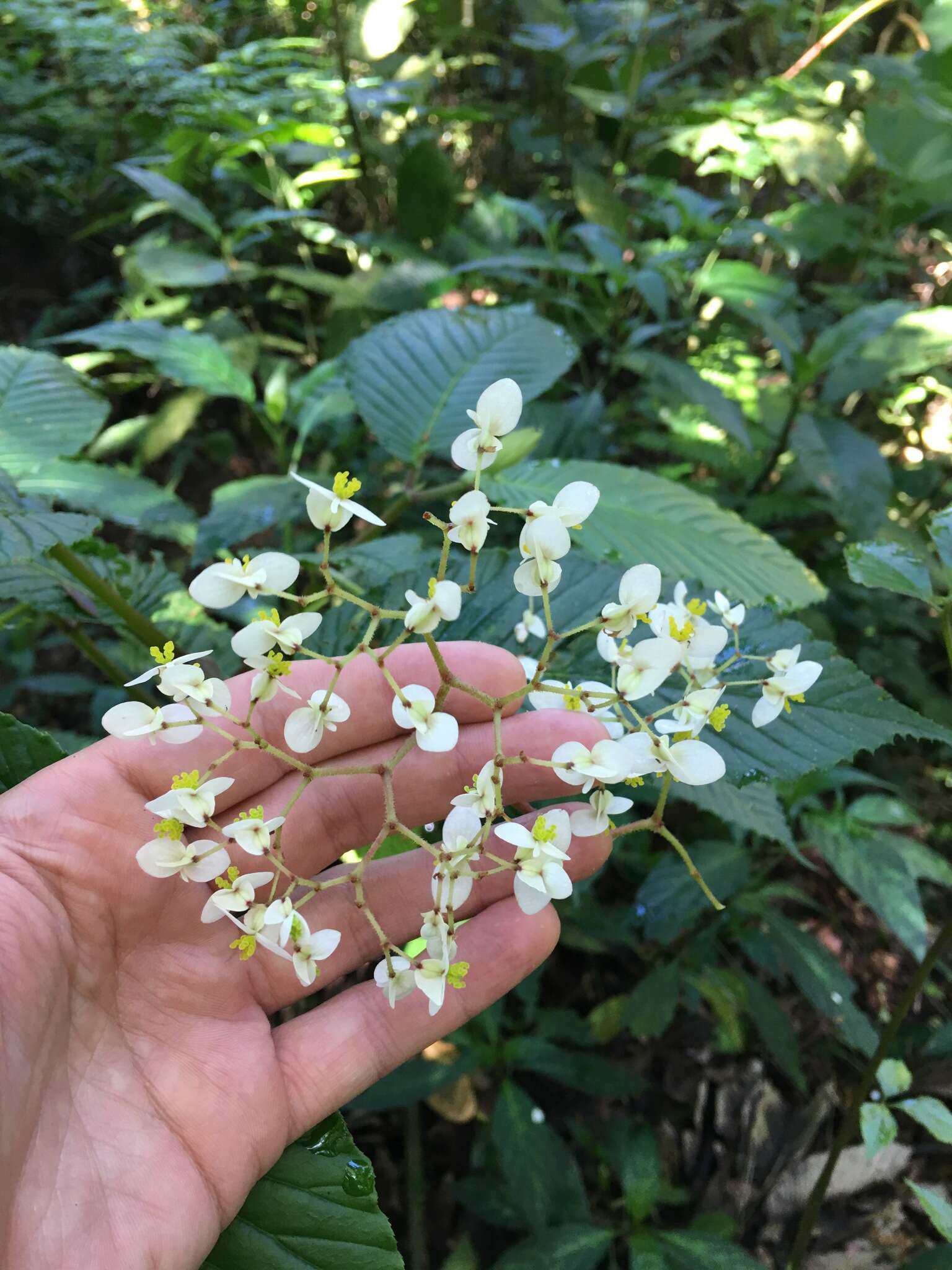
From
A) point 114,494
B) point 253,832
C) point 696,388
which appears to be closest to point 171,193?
point 114,494

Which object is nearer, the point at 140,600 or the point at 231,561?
the point at 231,561

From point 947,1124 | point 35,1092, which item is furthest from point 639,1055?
point 35,1092

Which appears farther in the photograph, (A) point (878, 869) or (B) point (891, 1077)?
(A) point (878, 869)

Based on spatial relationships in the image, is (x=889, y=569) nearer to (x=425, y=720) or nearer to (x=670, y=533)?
(x=670, y=533)

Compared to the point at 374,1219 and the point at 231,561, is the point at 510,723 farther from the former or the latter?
the point at 374,1219

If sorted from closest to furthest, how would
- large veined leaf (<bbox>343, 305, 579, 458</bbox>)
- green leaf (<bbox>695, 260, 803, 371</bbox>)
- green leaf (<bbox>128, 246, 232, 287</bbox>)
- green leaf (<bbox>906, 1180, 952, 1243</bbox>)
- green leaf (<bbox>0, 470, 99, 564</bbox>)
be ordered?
green leaf (<bbox>0, 470, 99, 564</bbox>)
green leaf (<bbox>906, 1180, 952, 1243</bbox>)
large veined leaf (<bbox>343, 305, 579, 458</bbox>)
green leaf (<bbox>695, 260, 803, 371</bbox>)
green leaf (<bbox>128, 246, 232, 287</bbox>)

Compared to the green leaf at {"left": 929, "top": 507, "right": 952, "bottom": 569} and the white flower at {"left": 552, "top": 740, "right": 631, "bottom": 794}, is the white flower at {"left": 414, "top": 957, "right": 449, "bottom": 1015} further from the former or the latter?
the green leaf at {"left": 929, "top": 507, "right": 952, "bottom": 569}

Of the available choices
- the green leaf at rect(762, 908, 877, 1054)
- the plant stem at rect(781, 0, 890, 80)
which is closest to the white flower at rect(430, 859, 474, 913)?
the green leaf at rect(762, 908, 877, 1054)
